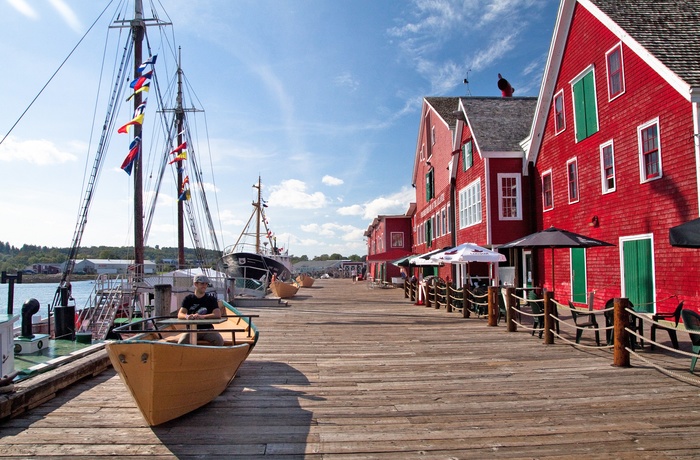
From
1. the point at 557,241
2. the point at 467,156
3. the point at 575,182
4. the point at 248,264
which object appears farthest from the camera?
the point at 248,264

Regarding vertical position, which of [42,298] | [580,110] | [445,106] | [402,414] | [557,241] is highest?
[445,106]

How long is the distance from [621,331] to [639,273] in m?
6.21

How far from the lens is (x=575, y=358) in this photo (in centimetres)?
813

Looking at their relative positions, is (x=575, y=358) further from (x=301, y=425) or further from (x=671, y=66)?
(x=671, y=66)

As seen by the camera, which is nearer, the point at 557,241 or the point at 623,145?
the point at 557,241

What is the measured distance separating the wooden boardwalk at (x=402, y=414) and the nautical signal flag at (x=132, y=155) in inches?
349

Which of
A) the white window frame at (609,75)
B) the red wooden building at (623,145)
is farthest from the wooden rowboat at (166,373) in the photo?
the white window frame at (609,75)

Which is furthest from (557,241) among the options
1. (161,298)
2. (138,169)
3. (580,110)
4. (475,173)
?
(138,169)

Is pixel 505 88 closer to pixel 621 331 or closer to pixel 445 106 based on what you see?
pixel 445 106

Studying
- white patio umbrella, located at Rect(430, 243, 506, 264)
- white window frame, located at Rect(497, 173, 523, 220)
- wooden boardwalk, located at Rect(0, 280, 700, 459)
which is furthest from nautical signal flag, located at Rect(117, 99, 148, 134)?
Answer: white window frame, located at Rect(497, 173, 523, 220)

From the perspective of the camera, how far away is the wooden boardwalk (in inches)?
172

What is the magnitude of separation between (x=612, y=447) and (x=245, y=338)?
507 cm

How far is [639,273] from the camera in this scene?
12.5 m

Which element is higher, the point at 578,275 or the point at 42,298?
the point at 578,275
